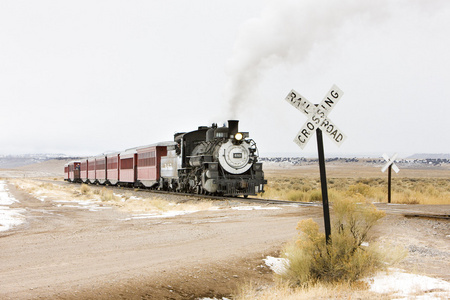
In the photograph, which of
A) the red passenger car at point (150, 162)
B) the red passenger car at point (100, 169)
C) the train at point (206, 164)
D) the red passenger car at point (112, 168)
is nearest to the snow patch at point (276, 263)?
the train at point (206, 164)

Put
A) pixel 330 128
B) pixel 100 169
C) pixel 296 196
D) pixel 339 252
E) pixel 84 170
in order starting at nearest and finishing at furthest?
pixel 330 128 → pixel 339 252 → pixel 296 196 → pixel 100 169 → pixel 84 170

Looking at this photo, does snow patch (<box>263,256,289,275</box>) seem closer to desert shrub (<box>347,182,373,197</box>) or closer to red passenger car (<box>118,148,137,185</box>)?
desert shrub (<box>347,182,373,197</box>)

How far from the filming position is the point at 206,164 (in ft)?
75.5

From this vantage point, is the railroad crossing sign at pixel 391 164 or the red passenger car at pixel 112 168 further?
the red passenger car at pixel 112 168

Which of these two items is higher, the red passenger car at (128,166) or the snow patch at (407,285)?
the red passenger car at (128,166)

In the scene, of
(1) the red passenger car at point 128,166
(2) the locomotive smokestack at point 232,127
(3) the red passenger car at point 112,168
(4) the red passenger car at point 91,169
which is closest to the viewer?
(2) the locomotive smokestack at point 232,127

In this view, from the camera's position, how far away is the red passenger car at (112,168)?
43.0m

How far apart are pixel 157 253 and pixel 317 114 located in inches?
178

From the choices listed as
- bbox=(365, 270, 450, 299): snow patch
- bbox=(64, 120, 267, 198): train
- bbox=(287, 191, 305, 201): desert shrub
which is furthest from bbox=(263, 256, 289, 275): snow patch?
bbox=(287, 191, 305, 201): desert shrub

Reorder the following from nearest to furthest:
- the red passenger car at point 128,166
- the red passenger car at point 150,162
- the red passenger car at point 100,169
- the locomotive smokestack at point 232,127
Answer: the locomotive smokestack at point 232,127 < the red passenger car at point 150,162 < the red passenger car at point 128,166 < the red passenger car at point 100,169

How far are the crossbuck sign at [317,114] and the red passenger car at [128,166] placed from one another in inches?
1177

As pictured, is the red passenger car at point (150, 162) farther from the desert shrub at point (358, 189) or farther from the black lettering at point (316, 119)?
the black lettering at point (316, 119)

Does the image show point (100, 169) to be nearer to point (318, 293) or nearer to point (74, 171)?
point (74, 171)

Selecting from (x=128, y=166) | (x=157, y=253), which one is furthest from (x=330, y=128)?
(x=128, y=166)
